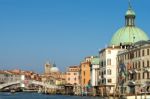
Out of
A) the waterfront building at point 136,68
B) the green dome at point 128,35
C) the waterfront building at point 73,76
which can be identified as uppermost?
the green dome at point 128,35

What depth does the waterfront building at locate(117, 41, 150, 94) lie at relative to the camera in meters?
65.2

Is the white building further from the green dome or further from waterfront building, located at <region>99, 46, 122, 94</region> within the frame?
the green dome

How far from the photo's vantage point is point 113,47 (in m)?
79.3

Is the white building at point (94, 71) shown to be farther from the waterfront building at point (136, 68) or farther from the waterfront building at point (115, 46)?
the waterfront building at point (136, 68)

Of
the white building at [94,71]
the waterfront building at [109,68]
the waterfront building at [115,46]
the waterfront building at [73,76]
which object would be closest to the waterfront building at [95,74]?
the white building at [94,71]

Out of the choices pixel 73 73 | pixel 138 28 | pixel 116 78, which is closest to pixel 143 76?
pixel 116 78

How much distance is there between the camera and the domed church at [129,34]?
3199 inches

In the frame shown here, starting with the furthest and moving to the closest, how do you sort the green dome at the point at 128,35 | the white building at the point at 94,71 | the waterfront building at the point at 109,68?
the white building at the point at 94,71
the green dome at the point at 128,35
the waterfront building at the point at 109,68

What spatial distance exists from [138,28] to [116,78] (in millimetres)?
9923

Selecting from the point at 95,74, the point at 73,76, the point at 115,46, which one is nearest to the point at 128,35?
the point at 115,46

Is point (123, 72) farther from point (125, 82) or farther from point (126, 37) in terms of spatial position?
point (126, 37)

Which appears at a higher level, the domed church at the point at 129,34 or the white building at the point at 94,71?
the domed church at the point at 129,34

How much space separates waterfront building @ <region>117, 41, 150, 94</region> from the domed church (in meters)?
6.35

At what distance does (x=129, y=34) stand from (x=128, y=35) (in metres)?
0.26
